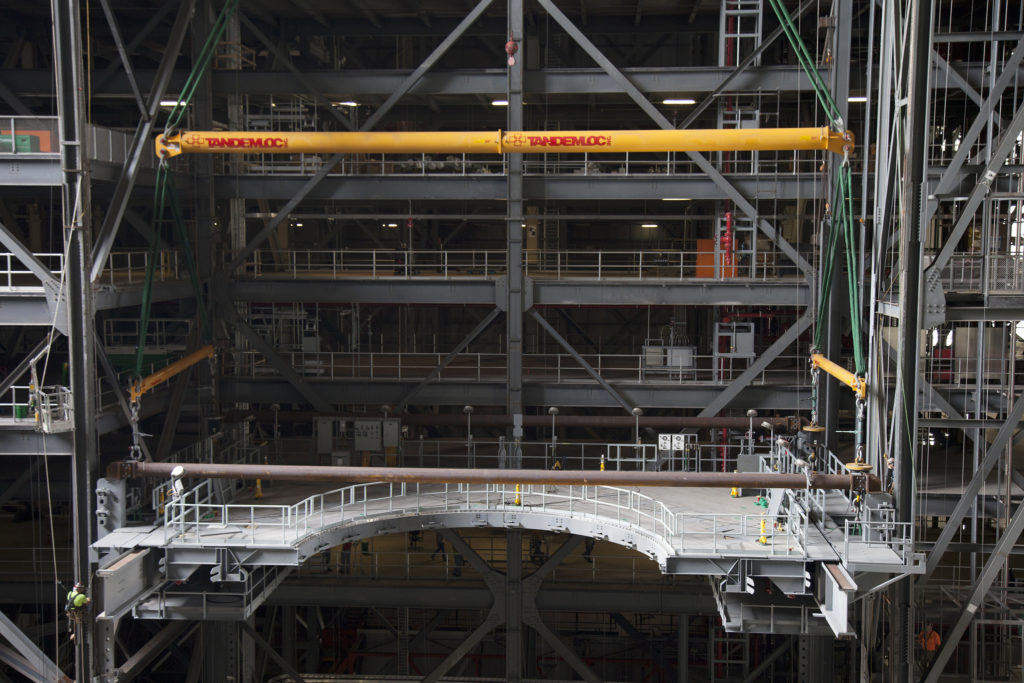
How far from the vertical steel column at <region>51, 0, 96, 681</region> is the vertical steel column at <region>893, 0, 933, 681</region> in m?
15.2

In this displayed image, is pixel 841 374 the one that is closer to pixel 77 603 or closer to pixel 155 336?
pixel 77 603

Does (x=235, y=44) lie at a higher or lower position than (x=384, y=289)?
higher

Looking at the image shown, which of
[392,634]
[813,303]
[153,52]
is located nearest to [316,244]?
[153,52]

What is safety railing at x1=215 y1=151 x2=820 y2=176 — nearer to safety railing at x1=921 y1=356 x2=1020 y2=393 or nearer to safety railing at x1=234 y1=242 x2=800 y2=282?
safety railing at x1=234 y1=242 x2=800 y2=282

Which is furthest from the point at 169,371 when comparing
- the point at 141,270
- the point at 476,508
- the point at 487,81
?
the point at 487,81

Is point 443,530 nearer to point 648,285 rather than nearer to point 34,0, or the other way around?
point 648,285

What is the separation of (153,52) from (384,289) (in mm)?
12352

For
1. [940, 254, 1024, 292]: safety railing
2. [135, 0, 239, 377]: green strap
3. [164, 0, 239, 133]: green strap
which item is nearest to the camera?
[940, 254, 1024, 292]: safety railing

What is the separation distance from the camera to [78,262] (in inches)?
758

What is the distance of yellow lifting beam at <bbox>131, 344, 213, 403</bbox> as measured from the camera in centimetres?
2075

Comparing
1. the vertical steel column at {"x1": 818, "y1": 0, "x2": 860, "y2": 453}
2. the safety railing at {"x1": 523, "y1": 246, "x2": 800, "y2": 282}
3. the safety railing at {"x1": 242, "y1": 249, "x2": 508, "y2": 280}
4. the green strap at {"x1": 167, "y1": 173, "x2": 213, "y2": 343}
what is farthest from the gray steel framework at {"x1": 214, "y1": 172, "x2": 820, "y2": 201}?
the safety railing at {"x1": 242, "y1": 249, "x2": 508, "y2": 280}

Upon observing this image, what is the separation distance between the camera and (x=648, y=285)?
2478cm

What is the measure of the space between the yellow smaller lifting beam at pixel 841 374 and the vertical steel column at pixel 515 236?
23.2 ft

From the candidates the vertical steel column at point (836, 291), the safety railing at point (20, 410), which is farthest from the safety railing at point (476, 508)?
the vertical steel column at point (836, 291)
